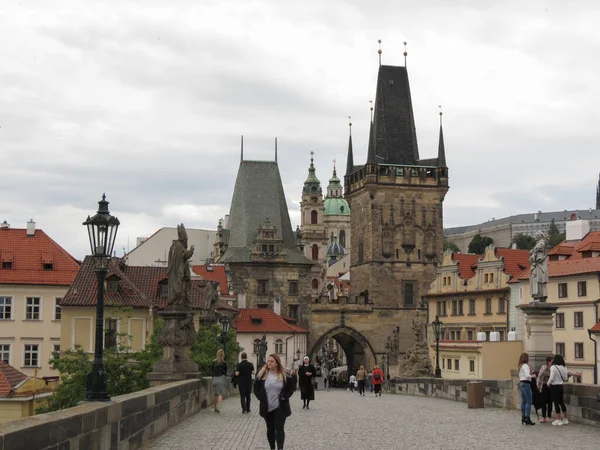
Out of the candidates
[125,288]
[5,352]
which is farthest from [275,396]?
[5,352]

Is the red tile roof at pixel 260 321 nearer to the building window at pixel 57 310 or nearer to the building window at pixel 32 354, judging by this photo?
the building window at pixel 57 310

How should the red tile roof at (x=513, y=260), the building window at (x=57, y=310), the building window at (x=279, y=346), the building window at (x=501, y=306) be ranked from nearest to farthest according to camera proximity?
the building window at (x=57, y=310), the building window at (x=501, y=306), the red tile roof at (x=513, y=260), the building window at (x=279, y=346)

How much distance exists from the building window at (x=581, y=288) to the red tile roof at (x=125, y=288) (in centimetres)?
2059

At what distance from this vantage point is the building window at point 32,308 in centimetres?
5197

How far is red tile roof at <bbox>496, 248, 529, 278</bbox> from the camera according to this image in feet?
217

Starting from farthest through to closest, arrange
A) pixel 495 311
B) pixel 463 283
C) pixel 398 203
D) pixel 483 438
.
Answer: pixel 398 203, pixel 463 283, pixel 495 311, pixel 483 438

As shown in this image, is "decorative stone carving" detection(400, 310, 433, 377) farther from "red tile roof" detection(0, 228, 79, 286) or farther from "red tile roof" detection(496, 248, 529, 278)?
"red tile roof" detection(496, 248, 529, 278)

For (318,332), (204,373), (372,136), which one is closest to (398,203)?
(372,136)

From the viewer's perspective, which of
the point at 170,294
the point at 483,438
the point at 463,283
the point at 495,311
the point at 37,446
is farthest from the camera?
the point at 463,283

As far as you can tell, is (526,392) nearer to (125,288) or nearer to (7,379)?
(7,379)

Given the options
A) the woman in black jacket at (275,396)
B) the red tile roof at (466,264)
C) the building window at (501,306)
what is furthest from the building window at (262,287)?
the woman in black jacket at (275,396)

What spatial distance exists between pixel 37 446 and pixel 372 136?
8463cm

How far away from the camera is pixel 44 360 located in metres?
51.2

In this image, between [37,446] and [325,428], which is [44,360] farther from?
[37,446]
